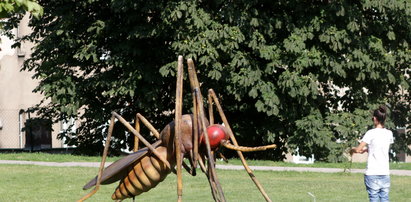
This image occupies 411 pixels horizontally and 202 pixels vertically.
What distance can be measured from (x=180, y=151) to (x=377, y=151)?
12.7ft

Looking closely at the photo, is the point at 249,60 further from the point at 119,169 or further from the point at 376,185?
the point at 119,169

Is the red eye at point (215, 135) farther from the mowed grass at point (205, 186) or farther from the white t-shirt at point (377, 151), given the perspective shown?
the mowed grass at point (205, 186)

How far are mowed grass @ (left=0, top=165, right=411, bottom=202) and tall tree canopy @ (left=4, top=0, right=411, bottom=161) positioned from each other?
12.3 ft

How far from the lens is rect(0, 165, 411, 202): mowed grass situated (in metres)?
15.7

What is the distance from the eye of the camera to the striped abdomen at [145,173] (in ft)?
27.4

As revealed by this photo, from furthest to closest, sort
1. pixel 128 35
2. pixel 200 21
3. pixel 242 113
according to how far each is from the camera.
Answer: pixel 242 113
pixel 128 35
pixel 200 21

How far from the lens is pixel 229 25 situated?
79.2 ft

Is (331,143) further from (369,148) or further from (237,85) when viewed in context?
(369,148)

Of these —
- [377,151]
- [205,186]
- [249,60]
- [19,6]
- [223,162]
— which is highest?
[249,60]

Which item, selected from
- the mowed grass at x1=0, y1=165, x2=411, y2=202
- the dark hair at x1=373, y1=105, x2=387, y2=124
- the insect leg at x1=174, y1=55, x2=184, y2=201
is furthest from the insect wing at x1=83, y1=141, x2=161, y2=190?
the mowed grass at x1=0, y1=165, x2=411, y2=202

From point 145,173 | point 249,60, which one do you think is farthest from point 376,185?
point 249,60

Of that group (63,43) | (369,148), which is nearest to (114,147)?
(63,43)

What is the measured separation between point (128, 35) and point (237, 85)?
3690mm

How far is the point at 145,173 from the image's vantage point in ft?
27.5
